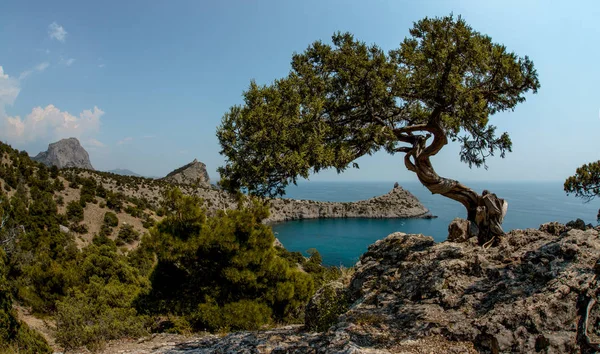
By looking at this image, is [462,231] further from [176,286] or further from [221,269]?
[176,286]

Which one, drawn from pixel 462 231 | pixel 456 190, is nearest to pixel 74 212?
pixel 456 190

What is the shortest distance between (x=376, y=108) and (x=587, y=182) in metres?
12.3

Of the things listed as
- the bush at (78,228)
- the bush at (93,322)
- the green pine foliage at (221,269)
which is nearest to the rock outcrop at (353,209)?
the bush at (78,228)

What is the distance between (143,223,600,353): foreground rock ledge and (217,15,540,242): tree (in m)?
1.83

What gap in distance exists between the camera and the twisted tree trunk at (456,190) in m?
8.45

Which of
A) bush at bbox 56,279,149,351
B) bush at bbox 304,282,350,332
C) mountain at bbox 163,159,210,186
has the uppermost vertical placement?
mountain at bbox 163,159,210,186

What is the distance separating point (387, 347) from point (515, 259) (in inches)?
147

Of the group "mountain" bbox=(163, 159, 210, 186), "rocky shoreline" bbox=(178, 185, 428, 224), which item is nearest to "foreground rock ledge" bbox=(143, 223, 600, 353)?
"mountain" bbox=(163, 159, 210, 186)

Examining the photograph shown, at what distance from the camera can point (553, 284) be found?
207 inches

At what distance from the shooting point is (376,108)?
27.4 feet

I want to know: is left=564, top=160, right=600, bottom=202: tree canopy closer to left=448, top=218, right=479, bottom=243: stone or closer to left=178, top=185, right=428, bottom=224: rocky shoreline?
left=448, top=218, right=479, bottom=243: stone

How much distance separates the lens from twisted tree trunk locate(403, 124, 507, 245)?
8445mm

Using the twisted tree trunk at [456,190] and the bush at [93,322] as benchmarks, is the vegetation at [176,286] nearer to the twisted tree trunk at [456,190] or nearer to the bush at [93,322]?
the bush at [93,322]

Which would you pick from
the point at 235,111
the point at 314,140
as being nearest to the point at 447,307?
the point at 314,140
